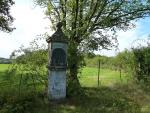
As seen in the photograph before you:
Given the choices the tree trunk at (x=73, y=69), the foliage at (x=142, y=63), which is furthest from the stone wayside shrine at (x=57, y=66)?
the foliage at (x=142, y=63)

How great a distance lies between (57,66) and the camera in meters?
19.2

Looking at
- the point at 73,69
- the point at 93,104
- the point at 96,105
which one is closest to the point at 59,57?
the point at 73,69

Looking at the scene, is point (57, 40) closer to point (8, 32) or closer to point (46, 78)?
point (46, 78)

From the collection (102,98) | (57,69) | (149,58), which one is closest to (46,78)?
(57,69)

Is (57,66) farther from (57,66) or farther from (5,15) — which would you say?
(5,15)

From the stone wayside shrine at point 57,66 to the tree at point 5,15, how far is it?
14.0 metres

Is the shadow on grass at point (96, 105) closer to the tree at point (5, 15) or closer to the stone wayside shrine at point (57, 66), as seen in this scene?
the stone wayside shrine at point (57, 66)

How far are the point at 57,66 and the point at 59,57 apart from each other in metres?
0.57

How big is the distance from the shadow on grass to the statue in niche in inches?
75.8

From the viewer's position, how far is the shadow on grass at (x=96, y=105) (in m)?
17.0

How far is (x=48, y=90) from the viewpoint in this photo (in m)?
19.0

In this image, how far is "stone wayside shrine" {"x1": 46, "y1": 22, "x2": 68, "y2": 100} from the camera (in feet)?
62.3

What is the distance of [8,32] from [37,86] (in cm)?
1604

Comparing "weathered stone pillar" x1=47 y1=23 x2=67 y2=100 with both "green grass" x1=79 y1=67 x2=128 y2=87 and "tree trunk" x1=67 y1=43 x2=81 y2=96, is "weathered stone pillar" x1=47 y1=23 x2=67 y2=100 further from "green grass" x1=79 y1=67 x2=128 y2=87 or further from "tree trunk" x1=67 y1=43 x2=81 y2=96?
"green grass" x1=79 y1=67 x2=128 y2=87
